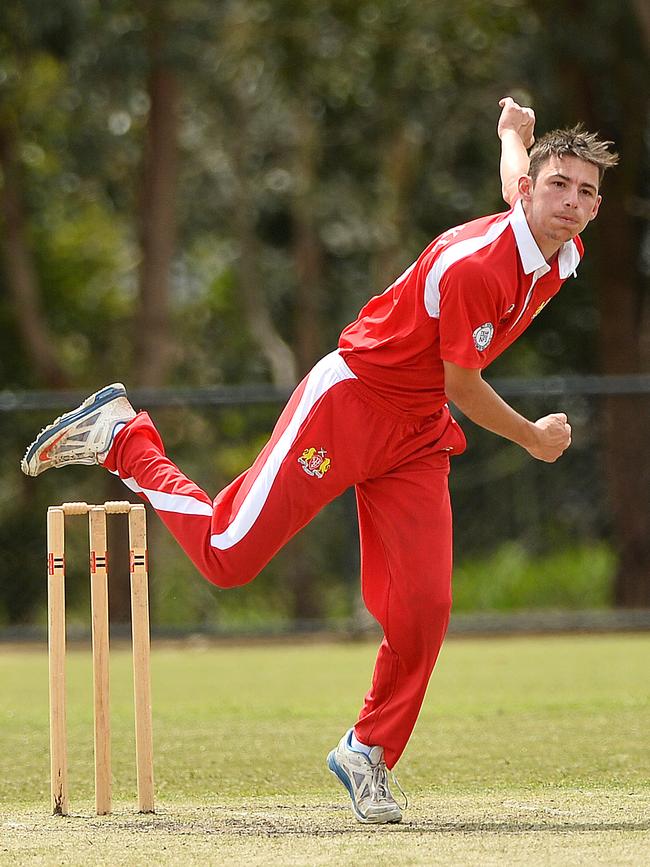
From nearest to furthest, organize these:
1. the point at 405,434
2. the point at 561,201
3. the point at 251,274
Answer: the point at 561,201, the point at 405,434, the point at 251,274

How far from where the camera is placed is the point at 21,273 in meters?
15.5

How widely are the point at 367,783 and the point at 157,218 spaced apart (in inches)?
436

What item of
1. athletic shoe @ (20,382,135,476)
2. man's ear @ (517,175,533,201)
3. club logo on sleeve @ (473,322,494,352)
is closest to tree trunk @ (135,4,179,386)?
athletic shoe @ (20,382,135,476)

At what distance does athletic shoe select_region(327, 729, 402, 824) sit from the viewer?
14.8 ft

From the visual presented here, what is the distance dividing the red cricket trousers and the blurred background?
7.09 m

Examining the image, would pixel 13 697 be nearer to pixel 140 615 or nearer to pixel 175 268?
pixel 140 615

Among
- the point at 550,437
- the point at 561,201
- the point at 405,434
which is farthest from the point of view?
the point at 405,434

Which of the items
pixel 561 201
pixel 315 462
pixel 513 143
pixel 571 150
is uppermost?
pixel 513 143

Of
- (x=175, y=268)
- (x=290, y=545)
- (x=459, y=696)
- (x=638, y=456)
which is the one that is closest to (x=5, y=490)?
(x=290, y=545)

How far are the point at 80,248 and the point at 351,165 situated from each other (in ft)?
12.6

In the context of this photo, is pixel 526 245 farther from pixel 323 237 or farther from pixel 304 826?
pixel 323 237

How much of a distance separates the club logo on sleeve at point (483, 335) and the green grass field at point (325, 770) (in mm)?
1377

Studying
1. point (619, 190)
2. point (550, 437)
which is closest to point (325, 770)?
point (550, 437)

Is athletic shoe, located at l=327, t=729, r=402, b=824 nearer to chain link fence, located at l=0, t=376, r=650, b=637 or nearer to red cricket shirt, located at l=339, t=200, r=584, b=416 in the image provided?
red cricket shirt, located at l=339, t=200, r=584, b=416
